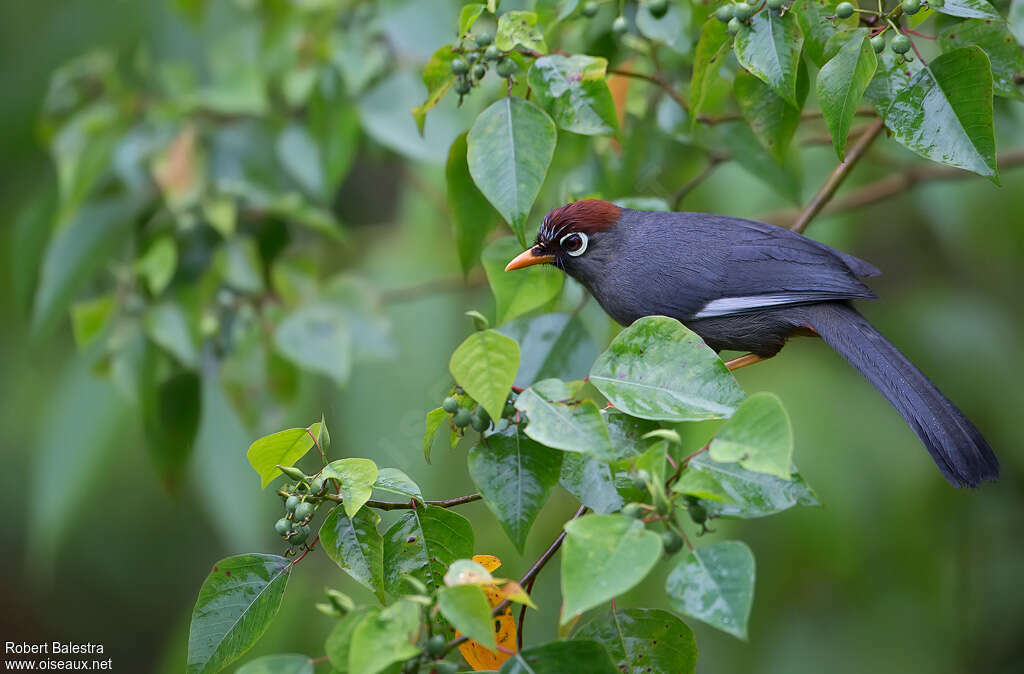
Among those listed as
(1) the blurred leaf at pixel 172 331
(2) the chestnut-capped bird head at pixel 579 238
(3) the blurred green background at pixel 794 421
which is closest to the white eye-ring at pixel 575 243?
(2) the chestnut-capped bird head at pixel 579 238

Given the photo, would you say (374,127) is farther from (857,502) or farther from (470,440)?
(857,502)

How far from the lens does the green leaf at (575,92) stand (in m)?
2.37

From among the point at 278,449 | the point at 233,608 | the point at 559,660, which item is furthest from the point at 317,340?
the point at 559,660

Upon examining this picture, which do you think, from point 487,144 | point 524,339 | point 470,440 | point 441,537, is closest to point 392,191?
point 470,440

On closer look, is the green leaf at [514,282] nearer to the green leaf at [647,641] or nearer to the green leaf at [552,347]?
the green leaf at [552,347]

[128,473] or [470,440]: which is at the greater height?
[470,440]

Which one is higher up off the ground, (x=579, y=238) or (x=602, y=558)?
(x=602, y=558)

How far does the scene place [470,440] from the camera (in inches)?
207

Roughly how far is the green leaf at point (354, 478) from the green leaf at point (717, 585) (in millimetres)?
605

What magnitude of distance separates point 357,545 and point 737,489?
2.56 ft

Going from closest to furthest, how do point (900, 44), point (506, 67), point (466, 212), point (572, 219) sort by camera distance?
point (900, 44) → point (506, 67) → point (466, 212) → point (572, 219)

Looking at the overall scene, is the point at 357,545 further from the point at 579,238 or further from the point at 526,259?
the point at 579,238

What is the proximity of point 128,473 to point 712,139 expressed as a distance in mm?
4807

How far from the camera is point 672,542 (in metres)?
1.69
